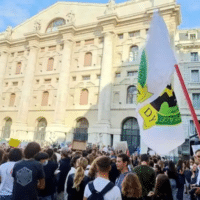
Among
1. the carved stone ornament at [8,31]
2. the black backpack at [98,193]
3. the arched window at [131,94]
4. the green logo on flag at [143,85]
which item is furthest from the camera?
the carved stone ornament at [8,31]

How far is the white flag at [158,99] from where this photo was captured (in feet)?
10.9

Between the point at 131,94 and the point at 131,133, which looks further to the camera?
the point at 131,94

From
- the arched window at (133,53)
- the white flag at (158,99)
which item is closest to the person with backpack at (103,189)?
the white flag at (158,99)

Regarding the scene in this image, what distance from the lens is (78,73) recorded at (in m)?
29.1

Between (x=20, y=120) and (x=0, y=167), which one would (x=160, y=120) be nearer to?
(x=0, y=167)

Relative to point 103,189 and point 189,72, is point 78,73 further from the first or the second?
point 103,189

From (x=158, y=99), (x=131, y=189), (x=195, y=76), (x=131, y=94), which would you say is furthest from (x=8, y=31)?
(x=131, y=189)

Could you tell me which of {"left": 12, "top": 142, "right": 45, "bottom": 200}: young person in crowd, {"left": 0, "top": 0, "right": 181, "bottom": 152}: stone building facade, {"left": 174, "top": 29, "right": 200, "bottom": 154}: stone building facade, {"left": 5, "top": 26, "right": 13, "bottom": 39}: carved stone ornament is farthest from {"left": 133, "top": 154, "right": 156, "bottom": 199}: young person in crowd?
{"left": 5, "top": 26, "right": 13, "bottom": 39}: carved stone ornament

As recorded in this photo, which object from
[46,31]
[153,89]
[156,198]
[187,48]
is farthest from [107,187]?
[46,31]

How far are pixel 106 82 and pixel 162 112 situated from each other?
2210cm

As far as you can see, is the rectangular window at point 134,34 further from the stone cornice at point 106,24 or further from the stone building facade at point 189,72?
the stone building facade at point 189,72

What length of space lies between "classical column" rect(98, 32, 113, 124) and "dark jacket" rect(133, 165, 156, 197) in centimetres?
2015

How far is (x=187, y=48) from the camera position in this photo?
83.1 ft

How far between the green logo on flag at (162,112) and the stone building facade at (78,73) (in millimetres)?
19088
